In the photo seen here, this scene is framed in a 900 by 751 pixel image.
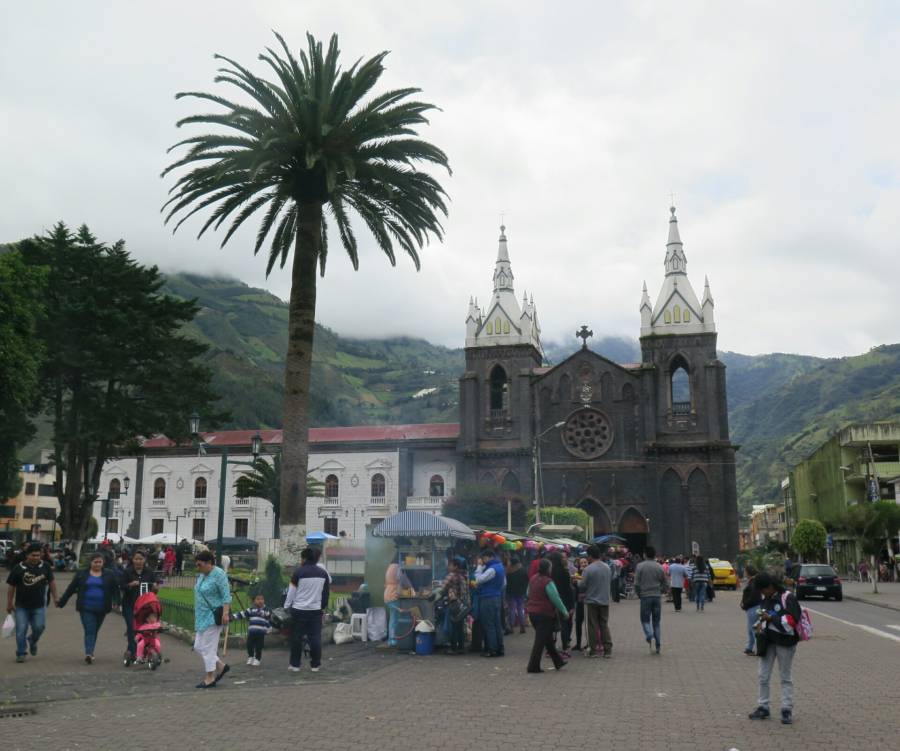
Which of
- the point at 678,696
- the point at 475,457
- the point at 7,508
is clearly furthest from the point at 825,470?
the point at 7,508

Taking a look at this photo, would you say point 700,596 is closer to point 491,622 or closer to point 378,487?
point 491,622

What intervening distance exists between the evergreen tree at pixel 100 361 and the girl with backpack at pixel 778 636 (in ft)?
105

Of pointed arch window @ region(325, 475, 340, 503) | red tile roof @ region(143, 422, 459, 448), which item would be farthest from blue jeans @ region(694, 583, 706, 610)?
pointed arch window @ region(325, 475, 340, 503)

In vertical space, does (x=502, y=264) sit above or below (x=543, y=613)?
above

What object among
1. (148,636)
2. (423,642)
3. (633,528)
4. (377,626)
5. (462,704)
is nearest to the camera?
(462,704)

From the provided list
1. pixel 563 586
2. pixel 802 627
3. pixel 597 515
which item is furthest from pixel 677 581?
pixel 597 515

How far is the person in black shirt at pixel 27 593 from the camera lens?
13.5m

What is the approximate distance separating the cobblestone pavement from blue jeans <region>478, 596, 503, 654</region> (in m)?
0.36

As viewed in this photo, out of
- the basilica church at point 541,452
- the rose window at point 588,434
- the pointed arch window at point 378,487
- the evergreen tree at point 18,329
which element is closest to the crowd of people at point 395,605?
the evergreen tree at point 18,329

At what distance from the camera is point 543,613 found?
12.6 meters

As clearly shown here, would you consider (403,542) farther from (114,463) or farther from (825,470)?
(825,470)

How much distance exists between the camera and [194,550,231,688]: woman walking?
11.5 m

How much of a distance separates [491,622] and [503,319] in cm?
5215

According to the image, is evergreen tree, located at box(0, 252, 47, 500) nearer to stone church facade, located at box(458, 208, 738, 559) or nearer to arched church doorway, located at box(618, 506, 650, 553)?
stone church facade, located at box(458, 208, 738, 559)
